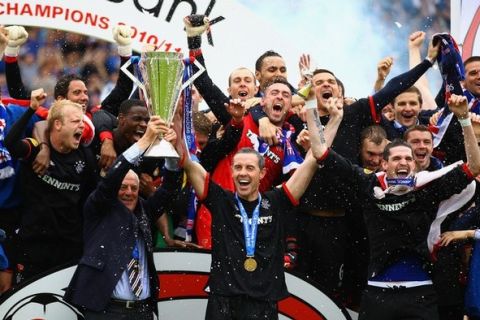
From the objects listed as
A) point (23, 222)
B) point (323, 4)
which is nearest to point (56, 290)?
point (23, 222)

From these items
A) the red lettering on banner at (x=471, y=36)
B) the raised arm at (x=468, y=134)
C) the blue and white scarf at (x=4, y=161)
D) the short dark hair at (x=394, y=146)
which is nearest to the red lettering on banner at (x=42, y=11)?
the blue and white scarf at (x=4, y=161)

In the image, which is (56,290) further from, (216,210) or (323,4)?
(323,4)

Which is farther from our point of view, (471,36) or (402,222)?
(471,36)

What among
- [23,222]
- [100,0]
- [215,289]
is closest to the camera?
[215,289]

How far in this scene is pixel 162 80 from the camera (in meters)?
7.71

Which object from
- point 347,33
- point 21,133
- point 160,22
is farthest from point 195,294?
point 347,33

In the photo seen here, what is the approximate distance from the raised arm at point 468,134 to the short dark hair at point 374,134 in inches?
37.5

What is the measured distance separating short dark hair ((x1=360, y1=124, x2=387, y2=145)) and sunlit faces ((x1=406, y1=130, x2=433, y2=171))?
0.94 ft

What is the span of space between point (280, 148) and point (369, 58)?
11.3 ft

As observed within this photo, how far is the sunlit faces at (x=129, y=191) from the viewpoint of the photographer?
783 cm

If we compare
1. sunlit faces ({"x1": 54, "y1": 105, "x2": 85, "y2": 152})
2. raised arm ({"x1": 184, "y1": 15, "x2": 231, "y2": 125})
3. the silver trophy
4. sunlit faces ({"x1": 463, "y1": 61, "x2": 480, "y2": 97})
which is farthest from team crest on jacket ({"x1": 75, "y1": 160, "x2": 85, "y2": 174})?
sunlit faces ({"x1": 463, "y1": 61, "x2": 480, "y2": 97})

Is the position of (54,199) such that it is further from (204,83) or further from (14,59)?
(204,83)

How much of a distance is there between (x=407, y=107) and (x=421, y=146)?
86cm

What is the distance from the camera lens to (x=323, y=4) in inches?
457
